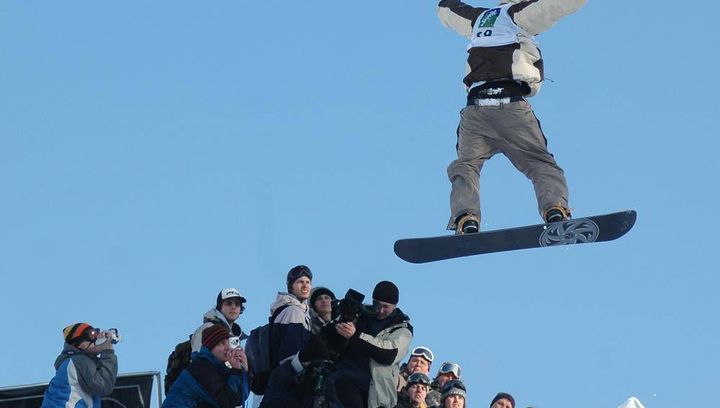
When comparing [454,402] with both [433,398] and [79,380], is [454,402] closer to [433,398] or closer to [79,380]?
[433,398]

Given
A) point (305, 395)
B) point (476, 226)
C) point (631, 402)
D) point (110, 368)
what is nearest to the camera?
point (305, 395)

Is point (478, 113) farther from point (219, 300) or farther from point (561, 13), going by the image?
point (219, 300)

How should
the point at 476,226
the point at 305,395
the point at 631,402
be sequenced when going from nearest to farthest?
the point at 305,395
the point at 631,402
the point at 476,226

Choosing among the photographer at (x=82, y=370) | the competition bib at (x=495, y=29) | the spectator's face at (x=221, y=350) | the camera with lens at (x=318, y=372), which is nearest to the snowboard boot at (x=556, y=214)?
the competition bib at (x=495, y=29)

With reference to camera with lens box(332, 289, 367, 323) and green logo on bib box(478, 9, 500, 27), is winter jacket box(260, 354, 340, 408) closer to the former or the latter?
camera with lens box(332, 289, 367, 323)

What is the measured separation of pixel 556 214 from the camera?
13086 millimetres

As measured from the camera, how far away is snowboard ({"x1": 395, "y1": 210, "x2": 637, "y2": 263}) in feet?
43.2

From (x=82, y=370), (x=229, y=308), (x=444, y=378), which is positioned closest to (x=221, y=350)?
(x=229, y=308)

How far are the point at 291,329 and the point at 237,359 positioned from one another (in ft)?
2.20

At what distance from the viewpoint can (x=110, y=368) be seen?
11.3m

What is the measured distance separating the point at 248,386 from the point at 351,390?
0.81 metres

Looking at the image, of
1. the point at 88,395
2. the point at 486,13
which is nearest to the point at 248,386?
the point at 88,395

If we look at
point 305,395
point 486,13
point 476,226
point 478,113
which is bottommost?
point 305,395

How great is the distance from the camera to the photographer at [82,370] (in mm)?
11180
